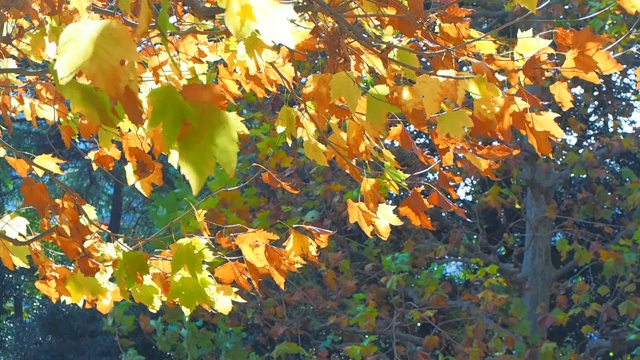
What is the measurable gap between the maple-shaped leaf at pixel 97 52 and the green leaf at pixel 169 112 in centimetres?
10

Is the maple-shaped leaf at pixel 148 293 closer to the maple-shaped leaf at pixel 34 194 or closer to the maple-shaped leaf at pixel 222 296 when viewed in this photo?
the maple-shaped leaf at pixel 222 296

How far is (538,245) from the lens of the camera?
20.5ft

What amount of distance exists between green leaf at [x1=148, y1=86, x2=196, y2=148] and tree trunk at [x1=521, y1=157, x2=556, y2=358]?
496 cm

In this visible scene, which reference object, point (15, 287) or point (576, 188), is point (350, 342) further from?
point (15, 287)

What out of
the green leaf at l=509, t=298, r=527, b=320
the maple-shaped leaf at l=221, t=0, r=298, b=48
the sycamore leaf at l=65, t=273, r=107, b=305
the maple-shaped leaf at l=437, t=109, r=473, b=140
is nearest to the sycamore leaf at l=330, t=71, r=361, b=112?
the maple-shaped leaf at l=437, t=109, r=473, b=140

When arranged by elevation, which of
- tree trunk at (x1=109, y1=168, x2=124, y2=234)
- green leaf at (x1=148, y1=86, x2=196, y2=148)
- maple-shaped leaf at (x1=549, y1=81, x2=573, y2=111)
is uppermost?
tree trunk at (x1=109, y1=168, x2=124, y2=234)

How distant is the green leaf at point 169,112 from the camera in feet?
4.22

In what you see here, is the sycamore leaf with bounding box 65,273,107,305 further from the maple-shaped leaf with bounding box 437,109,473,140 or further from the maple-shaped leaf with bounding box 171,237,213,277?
the maple-shaped leaf with bounding box 437,109,473,140

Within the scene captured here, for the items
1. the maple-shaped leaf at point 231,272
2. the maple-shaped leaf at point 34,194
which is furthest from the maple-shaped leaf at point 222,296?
the maple-shaped leaf at point 34,194

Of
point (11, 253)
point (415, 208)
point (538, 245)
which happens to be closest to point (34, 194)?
point (11, 253)

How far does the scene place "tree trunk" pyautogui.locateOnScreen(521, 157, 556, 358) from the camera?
609 centimetres

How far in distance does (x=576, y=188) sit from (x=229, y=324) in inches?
113

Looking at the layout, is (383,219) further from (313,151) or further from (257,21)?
(257,21)

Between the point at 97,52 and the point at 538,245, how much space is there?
5.38 m
